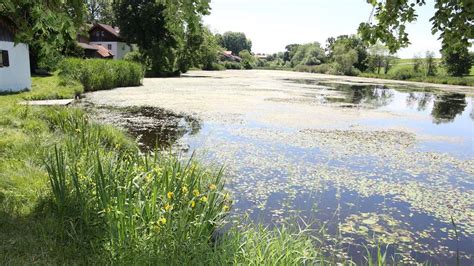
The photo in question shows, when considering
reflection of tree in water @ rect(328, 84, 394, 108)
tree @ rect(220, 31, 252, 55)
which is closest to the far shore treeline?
tree @ rect(220, 31, 252, 55)

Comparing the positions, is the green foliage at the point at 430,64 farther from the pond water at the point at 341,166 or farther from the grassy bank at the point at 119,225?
the grassy bank at the point at 119,225

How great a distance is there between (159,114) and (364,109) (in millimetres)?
11042

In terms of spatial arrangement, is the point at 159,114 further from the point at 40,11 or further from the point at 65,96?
the point at 40,11

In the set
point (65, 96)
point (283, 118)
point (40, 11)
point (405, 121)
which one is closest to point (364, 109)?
point (405, 121)

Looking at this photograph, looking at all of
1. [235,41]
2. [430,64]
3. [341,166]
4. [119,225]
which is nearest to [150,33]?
[341,166]

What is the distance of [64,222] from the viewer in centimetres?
402

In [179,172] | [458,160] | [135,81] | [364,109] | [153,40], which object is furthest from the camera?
[153,40]

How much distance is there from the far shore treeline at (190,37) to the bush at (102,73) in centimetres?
183

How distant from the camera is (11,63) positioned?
651 inches

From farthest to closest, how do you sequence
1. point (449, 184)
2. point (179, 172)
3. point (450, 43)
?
point (449, 184) → point (179, 172) → point (450, 43)

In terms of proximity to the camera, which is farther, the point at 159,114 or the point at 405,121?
the point at 405,121

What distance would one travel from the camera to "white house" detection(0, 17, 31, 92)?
16016 mm

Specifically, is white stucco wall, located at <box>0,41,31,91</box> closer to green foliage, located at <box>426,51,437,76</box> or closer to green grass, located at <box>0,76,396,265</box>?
green grass, located at <box>0,76,396,265</box>

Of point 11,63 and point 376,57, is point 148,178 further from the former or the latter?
point 376,57
